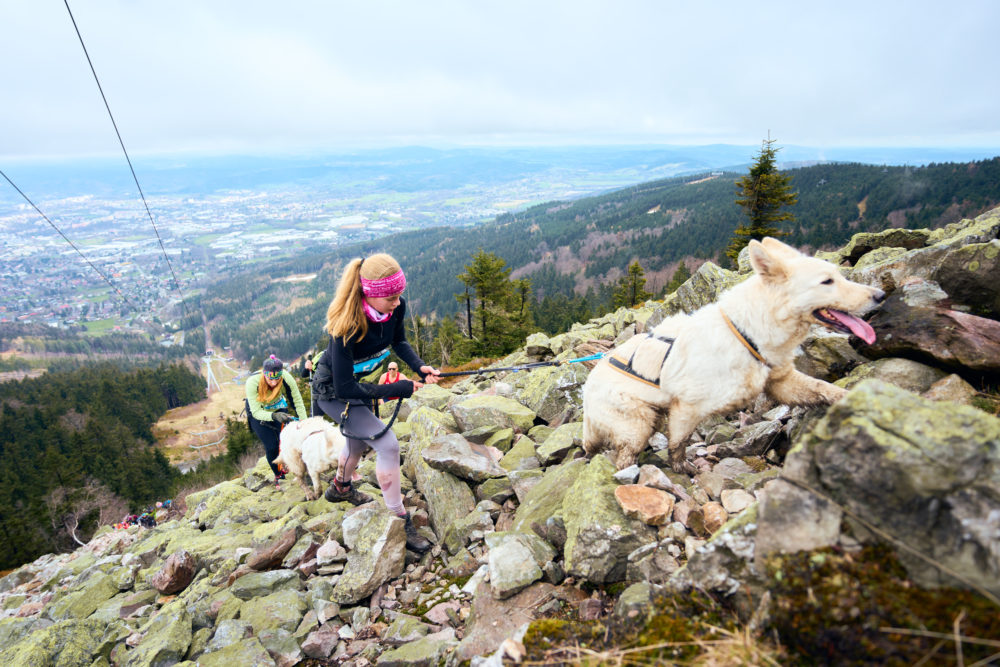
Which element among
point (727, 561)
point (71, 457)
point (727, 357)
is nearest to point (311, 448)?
point (727, 357)

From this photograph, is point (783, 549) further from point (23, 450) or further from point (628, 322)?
point (23, 450)

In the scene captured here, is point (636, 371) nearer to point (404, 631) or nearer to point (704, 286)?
point (404, 631)

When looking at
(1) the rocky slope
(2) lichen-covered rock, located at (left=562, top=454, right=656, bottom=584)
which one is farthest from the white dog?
(2) lichen-covered rock, located at (left=562, top=454, right=656, bottom=584)

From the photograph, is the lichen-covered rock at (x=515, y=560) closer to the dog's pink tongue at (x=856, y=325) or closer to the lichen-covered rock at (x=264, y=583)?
the lichen-covered rock at (x=264, y=583)

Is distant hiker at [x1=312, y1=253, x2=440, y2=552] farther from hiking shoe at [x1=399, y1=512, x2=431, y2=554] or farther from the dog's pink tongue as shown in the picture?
the dog's pink tongue

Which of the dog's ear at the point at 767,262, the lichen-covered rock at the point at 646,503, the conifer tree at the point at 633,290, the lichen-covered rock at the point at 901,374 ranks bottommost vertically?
the conifer tree at the point at 633,290

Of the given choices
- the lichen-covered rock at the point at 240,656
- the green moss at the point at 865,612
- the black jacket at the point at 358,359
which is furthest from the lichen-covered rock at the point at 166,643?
the green moss at the point at 865,612

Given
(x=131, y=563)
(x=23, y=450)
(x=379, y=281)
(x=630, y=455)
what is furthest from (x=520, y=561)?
(x=23, y=450)

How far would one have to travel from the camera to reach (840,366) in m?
5.30

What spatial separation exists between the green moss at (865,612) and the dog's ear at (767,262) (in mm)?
2365

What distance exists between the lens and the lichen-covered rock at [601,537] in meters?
3.52

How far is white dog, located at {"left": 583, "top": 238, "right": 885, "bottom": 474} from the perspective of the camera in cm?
348

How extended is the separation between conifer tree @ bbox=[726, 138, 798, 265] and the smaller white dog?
31783 mm

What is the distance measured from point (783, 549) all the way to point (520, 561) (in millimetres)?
2401
